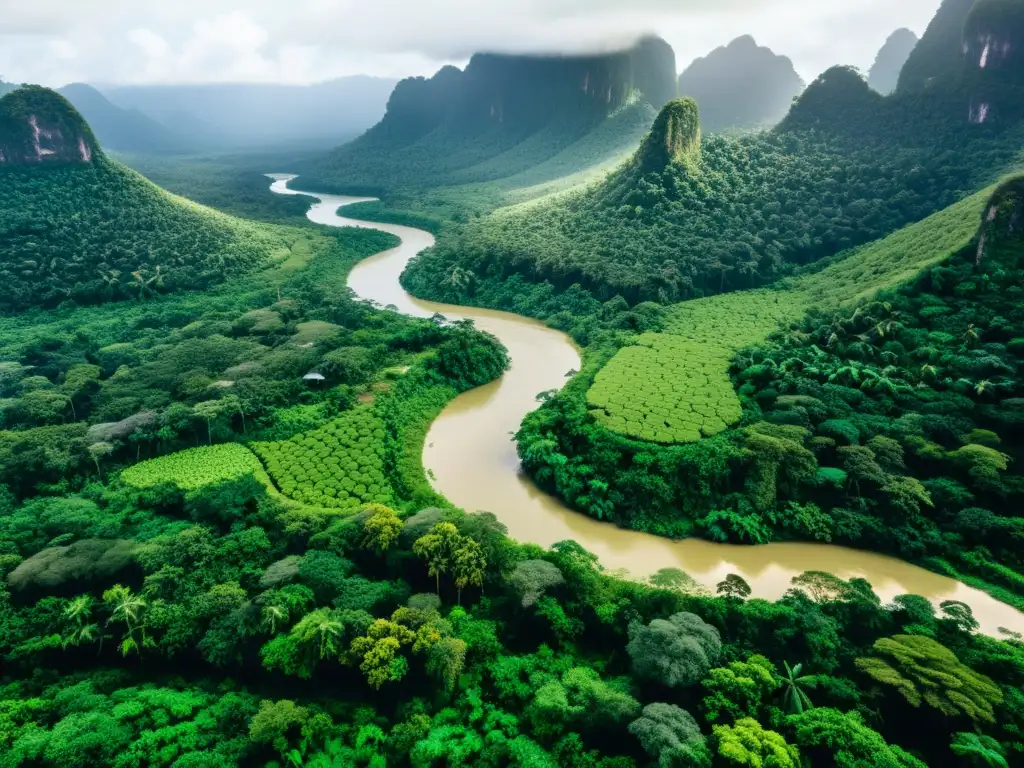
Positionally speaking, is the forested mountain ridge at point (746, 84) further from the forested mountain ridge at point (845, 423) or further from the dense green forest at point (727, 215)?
Answer: the forested mountain ridge at point (845, 423)

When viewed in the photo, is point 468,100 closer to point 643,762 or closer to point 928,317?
point 928,317

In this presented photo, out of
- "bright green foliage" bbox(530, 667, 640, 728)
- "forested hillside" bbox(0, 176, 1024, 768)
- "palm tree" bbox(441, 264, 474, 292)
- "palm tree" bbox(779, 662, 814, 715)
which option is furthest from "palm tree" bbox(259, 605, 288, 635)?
"palm tree" bbox(441, 264, 474, 292)

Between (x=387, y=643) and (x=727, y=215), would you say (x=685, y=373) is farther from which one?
(x=727, y=215)

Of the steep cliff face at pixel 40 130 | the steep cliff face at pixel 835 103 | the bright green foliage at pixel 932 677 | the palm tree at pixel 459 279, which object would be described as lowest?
the bright green foliage at pixel 932 677

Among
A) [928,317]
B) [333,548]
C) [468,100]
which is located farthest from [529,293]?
[468,100]

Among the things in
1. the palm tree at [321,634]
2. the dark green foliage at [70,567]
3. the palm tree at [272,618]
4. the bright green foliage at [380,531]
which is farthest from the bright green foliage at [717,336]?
the dark green foliage at [70,567]

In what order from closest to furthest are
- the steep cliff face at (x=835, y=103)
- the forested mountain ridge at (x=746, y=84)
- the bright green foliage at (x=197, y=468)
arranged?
the bright green foliage at (x=197, y=468) → the steep cliff face at (x=835, y=103) → the forested mountain ridge at (x=746, y=84)
